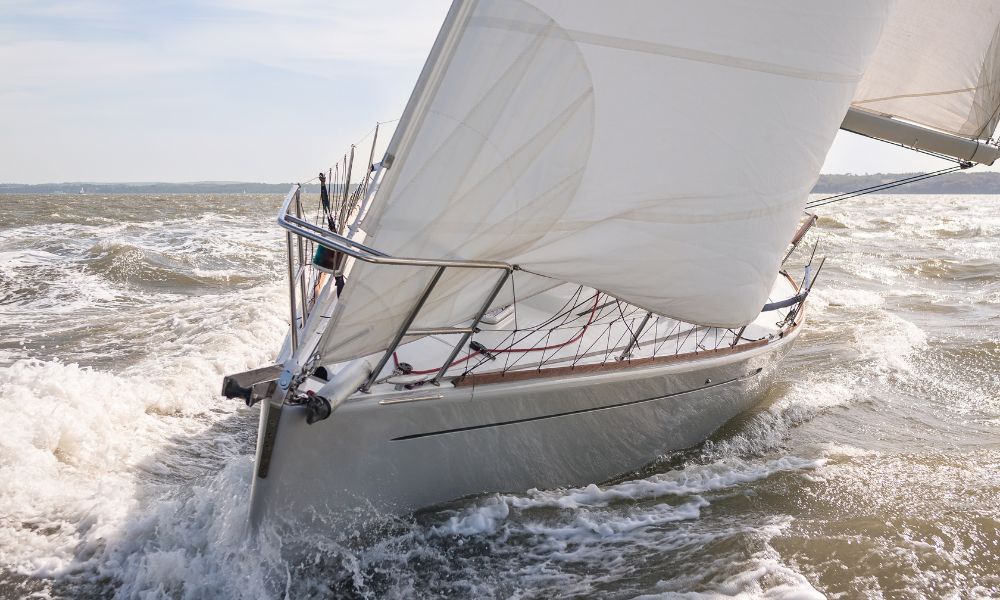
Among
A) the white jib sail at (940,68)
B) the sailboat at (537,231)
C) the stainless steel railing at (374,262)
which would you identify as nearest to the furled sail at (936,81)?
the white jib sail at (940,68)

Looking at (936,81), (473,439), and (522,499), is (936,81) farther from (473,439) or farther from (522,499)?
(473,439)

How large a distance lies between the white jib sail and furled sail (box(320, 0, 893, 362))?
119 inches

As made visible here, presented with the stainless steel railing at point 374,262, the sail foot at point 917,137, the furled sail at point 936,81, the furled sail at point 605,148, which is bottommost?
the stainless steel railing at point 374,262

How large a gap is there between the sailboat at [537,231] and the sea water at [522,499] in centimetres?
27

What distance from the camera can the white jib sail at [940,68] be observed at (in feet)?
19.6

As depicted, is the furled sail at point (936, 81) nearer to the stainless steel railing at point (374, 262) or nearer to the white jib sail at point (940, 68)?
the white jib sail at point (940, 68)

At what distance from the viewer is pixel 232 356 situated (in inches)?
265

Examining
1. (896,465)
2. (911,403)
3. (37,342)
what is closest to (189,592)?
(896,465)

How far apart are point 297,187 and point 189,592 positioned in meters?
1.96

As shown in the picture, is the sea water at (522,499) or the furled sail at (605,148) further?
the sea water at (522,499)

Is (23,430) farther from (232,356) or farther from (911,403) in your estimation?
(911,403)

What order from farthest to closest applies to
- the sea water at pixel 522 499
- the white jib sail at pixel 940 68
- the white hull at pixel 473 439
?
the white jib sail at pixel 940 68, the sea water at pixel 522 499, the white hull at pixel 473 439

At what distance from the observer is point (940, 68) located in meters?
6.23

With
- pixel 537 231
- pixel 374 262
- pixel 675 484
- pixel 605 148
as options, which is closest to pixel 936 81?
pixel 675 484
